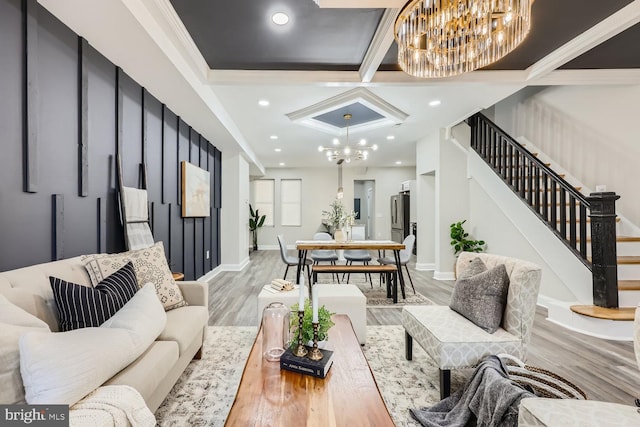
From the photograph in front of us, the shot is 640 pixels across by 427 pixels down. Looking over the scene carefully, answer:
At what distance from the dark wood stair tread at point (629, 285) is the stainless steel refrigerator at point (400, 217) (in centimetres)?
505

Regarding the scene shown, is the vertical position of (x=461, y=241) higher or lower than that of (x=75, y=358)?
higher

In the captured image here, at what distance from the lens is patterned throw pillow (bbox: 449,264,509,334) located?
6.41ft

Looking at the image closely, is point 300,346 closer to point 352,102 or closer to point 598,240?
point 598,240

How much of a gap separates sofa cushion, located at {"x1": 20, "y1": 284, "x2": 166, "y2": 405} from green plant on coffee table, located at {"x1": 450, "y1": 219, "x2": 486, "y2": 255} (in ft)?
16.7

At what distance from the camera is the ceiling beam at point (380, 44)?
241 centimetres

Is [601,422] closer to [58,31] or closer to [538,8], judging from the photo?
[538,8]

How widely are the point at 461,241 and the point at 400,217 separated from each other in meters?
3.33

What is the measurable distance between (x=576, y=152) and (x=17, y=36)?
634cm

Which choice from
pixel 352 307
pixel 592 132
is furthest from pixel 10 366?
pixel 592 132

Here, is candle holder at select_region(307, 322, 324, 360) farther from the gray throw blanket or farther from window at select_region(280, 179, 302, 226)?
window at select_region(280, 179, 302, 226)

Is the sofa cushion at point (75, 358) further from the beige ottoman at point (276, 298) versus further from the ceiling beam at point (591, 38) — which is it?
the ceiling beam at point (591, 38)

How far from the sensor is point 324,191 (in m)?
10.1

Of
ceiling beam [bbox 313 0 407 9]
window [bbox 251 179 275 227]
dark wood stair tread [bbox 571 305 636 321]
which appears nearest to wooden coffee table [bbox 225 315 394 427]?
ceiling beam [bbox 313 0 407 9]

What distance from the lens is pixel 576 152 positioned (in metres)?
4.49
